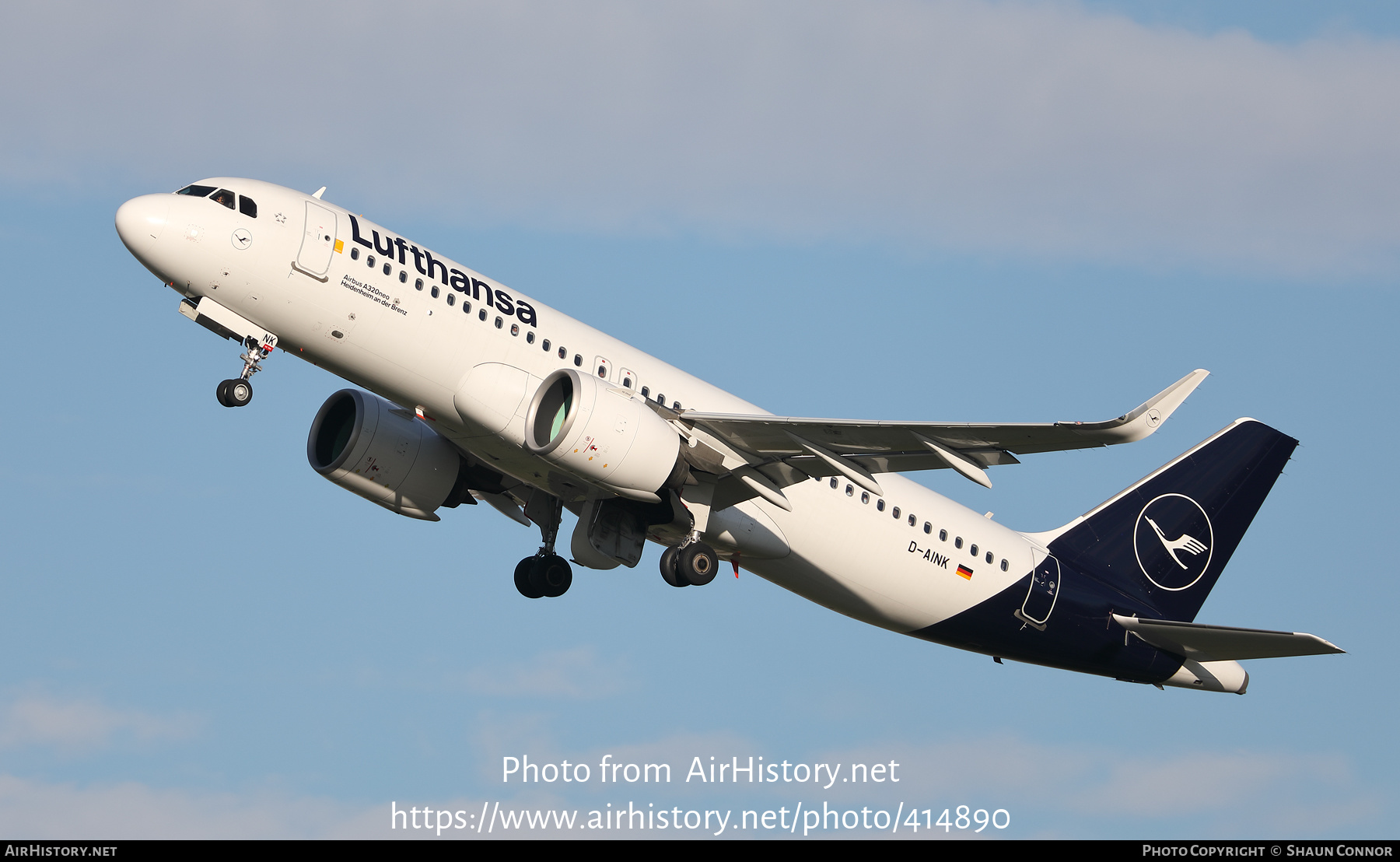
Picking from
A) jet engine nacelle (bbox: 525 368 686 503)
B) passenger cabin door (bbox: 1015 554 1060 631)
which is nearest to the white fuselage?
jet engine nacelle (bbox: 525 368 686 503)

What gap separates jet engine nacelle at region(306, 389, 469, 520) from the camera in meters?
32.2

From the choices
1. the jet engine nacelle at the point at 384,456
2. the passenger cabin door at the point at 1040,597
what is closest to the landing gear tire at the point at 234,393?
the jet engine nacelle at the point at 384,456

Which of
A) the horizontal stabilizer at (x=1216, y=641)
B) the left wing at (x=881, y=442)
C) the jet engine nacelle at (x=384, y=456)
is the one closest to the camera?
the left wing at (x=881, y=442)

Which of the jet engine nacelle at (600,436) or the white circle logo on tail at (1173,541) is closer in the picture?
the jet engine nacelle at (600,436)

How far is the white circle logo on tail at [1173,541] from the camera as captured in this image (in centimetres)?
3606

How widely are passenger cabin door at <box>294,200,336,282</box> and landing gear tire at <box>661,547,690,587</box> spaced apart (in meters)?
8.77

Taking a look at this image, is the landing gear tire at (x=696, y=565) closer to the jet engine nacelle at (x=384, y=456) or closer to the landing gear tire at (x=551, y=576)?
the landing gear tire at (x=551, y=576)

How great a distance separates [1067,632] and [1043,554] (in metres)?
1.90

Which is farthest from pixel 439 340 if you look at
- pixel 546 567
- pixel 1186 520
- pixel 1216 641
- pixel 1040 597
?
pixel 1186 520

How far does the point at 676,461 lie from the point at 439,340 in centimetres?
514

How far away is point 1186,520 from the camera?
3662 cm

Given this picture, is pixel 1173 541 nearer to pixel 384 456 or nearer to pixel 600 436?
pixel 600 436

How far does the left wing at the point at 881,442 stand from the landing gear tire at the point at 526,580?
641cm

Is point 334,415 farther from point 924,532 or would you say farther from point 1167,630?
point 1167,630
